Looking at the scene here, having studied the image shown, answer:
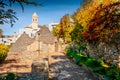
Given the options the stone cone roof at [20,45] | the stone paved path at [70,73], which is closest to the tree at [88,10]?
the stone paved path at [70,73]

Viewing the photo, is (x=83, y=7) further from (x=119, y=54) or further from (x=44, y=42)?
(x=44, y=42)

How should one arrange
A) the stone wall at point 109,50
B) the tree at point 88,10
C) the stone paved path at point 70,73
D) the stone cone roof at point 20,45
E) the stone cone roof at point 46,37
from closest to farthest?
the stone paved path at point 70,73 < the stone wall at point 109,50 < the tree at point 88,10 < the stone cone roof at point 20,45 < the stone cone roof at point 46,37

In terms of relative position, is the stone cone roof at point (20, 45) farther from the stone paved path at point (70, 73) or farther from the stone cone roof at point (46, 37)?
the stone paved path at point (70, 73)

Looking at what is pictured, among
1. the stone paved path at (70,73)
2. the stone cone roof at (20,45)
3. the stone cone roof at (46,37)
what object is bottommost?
the stone paved path at (70,73)

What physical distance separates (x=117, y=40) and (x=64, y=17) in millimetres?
46217

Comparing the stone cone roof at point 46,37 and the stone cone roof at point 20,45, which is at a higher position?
the stone cone roof at point 46,37

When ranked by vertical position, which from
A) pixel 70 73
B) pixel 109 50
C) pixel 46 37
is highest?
pixel 46 37

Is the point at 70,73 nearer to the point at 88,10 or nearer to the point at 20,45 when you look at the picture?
the point at 88,10

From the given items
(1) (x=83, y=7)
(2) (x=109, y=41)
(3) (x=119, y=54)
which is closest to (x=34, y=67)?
(3) (x=119, y=54)

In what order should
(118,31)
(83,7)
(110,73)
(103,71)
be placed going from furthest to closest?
(83,7) < (118,31) < (103,71) < (110,73)

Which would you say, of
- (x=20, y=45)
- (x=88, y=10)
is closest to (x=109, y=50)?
(x=88, y=10)

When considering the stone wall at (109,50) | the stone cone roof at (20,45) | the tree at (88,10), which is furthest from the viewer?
the stone cone roof at (20,45)

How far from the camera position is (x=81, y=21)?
31.5 metres

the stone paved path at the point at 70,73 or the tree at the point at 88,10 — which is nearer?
the stone paved path at the point at 70,73
